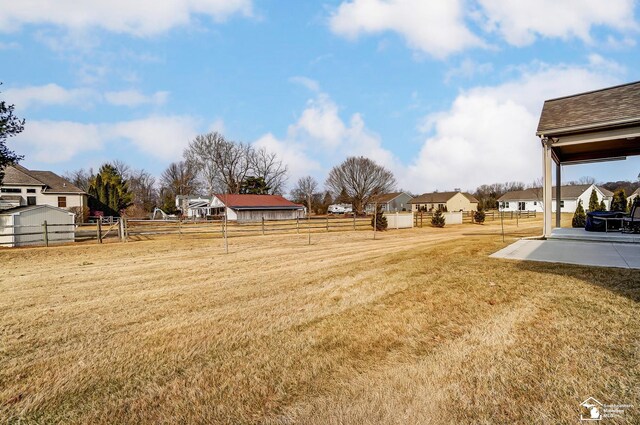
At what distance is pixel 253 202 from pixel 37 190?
2317 cm

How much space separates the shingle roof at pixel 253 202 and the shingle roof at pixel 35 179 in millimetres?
16591

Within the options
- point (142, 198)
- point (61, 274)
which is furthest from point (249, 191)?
point (61, 274)

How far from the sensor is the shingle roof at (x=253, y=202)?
→ 43.4 metres

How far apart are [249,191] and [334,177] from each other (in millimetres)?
15579

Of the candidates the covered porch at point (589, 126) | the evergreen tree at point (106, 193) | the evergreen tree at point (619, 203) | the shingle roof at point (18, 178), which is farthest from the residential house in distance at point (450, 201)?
the shingle roof at point (18, 178)

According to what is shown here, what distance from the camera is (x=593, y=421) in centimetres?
239

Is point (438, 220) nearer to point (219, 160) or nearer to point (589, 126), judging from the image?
point (589, 126)

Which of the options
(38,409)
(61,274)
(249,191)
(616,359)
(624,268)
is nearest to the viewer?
(38,409)

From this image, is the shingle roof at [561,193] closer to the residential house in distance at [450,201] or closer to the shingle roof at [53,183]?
the residential house in distance at [450,201]

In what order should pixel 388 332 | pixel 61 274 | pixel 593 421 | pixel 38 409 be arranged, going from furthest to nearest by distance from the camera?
pixel 61 274 < pixel 388 332 < pixel 38 409 < pixel 593 421

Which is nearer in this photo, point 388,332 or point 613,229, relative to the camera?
point 388,332

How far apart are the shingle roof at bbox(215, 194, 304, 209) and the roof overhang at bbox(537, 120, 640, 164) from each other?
116ft

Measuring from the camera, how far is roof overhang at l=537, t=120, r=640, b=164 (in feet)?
33.6

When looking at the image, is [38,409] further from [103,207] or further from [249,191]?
[249,191]
